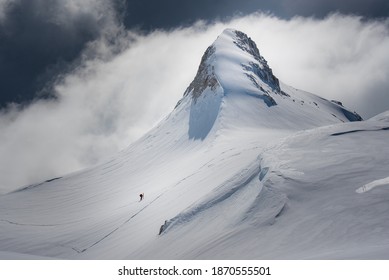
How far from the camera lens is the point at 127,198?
56281mm

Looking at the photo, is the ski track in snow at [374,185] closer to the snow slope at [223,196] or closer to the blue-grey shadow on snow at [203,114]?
the snow slope at [223,196]

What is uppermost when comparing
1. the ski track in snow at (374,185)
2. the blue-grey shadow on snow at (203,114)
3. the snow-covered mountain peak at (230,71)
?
the snow-covered mountain peak at (230,71)

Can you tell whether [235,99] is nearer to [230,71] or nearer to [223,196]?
[230,71]

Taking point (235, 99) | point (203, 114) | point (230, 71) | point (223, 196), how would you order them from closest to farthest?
point (223, 196) < point (235, 99) < point (203, 114) < point (230, 71)

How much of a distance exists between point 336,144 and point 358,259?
15.2 metres

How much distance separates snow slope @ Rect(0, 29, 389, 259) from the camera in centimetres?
1623

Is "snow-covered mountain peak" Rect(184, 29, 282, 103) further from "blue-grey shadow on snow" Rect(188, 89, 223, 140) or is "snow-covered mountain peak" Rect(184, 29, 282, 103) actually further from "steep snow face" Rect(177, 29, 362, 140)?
"blue-grey shadow on snow" Rect(188, 89, 223, 140)

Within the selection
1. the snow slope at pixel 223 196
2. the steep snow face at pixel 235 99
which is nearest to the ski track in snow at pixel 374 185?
the snow slope at pixel 223 196

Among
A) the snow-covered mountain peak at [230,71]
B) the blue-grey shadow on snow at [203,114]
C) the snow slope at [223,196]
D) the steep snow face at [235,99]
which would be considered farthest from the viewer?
the snow-covered mountain peak at [230,71]

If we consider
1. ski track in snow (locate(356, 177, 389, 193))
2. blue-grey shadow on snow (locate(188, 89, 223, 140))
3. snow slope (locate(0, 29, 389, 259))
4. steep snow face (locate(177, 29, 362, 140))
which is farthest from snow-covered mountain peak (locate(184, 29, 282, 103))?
ski track in snow (locate(356, 177, 389, 193))

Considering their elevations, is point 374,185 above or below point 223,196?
below

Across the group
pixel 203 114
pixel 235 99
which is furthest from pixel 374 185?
pixel 203 114

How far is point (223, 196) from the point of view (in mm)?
24844

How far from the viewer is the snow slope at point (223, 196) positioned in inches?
639
